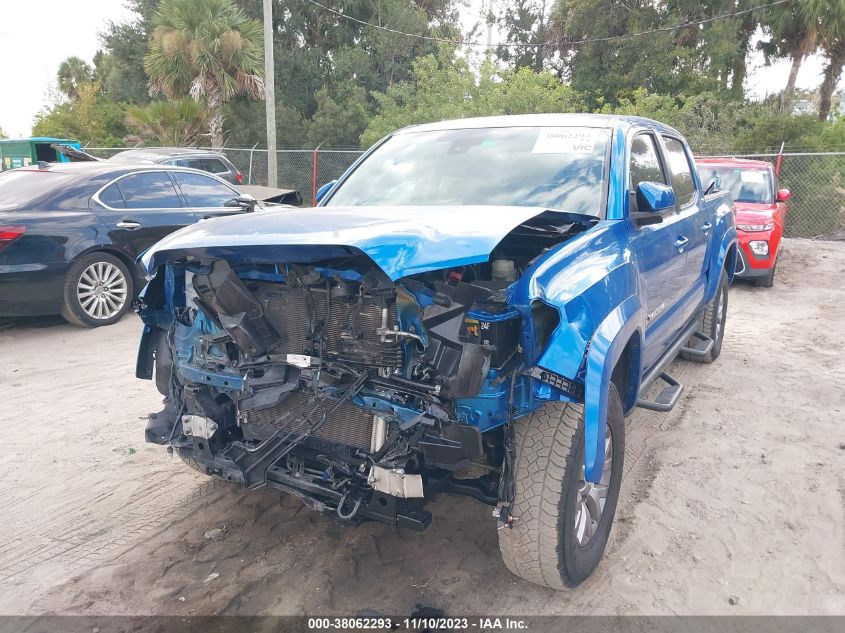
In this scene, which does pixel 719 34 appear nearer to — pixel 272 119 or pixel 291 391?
pixel 272 119

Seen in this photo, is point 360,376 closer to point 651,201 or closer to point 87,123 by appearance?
point 651,201

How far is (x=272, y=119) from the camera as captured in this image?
16.6 meters

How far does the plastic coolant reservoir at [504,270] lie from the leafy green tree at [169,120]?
20.4m

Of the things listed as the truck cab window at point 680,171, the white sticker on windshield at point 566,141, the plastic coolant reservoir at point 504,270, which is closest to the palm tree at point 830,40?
the truck cab window at point 680,171

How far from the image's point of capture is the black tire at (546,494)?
2.69 metres

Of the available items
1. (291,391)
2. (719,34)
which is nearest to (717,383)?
(291,391)

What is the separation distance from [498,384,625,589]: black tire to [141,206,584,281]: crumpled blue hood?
80 cm

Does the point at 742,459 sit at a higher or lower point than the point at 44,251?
lower

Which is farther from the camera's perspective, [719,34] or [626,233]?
[719,34]

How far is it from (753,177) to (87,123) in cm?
2637

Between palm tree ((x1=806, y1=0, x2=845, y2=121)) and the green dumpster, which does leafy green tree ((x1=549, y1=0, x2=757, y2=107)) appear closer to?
palm tree ((x1=806, y1=0, x2=845, y2=121))

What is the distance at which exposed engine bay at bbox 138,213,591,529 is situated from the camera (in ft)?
8.44

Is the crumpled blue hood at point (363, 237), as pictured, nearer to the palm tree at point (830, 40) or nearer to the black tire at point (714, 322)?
the black tire at point (714, 322)

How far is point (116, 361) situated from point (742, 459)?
5.29 meters
